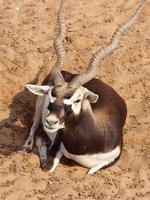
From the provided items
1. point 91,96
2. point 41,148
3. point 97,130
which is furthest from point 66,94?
point 41,148

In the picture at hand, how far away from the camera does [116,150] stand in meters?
6.64

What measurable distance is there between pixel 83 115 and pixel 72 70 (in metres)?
2.23

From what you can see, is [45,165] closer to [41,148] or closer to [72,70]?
[41,148]

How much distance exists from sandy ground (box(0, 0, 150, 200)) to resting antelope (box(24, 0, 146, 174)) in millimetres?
194

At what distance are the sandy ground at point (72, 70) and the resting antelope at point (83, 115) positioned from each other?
19 centimetres

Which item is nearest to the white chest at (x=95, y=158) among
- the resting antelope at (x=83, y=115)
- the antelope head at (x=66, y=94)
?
the resting antelope at (x=83, y=115)

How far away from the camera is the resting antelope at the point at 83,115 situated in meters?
5.94

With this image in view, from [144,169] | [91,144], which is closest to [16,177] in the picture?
[91,144]

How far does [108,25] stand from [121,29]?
3.13 meters

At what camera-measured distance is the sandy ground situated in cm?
639

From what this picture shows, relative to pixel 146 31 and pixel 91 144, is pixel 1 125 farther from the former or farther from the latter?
pixel 146 31

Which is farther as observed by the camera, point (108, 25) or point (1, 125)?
point (108, 25)

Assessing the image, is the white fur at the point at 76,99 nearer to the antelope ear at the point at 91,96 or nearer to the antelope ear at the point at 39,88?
the antelope ear at the point at 91,96

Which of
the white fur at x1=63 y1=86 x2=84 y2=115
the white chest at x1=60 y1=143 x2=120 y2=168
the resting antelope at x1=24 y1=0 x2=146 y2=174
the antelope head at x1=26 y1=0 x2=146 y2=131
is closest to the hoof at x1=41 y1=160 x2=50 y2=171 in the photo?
the resting antelope at x1=24 y1=0 x2=146 y2=174
